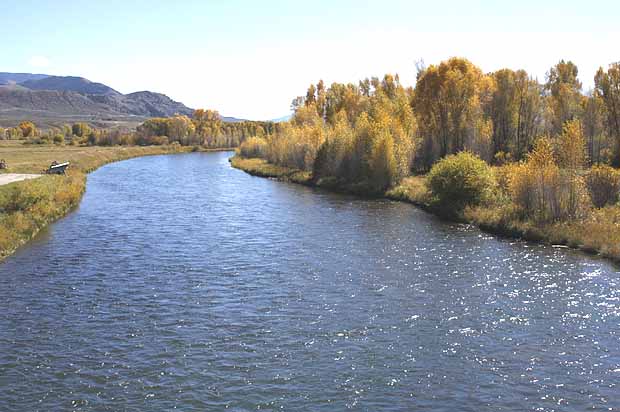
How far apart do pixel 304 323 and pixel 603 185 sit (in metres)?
30.2

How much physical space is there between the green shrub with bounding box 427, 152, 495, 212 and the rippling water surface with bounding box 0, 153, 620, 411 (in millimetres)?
8013

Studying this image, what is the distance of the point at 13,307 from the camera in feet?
80.4

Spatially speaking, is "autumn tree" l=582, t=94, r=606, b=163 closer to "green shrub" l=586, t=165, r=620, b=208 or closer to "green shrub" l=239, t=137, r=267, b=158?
"green shrub" l=586, t=165, r=620, b=208

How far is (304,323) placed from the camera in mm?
22766

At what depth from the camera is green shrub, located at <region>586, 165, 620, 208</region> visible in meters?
41.2

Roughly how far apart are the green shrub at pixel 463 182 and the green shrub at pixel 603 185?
8811 mm

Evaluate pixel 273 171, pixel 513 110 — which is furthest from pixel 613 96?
pixel 273 171

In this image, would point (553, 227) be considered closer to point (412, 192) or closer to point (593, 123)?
point (412, 192)

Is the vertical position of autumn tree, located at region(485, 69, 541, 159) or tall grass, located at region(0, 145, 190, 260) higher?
autumn tree, located at region(485, 69, 541, 159)

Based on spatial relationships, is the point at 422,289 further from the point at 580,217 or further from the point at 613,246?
the point at 580,217

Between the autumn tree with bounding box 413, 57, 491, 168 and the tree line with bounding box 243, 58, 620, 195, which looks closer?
the tree line with bounding box 243, 58, 620, 195

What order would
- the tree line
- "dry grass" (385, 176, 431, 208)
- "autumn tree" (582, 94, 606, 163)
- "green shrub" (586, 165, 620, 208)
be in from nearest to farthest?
"green shrub" (586, 165, 620, 208)
"dry grass" (385, 176, 431, 208)
the tree line
"autumn tree" (582, 94, 606, 163)

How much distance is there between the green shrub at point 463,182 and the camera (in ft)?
158

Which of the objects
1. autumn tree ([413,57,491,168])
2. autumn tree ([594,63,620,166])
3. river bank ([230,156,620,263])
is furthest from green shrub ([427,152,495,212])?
autumn tree ([594,63,620,166])
